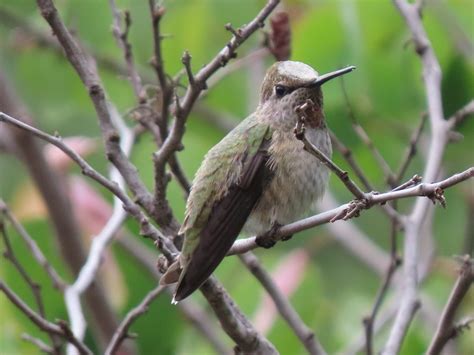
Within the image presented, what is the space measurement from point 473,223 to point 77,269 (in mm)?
2095

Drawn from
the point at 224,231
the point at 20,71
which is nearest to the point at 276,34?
the point at 224,231

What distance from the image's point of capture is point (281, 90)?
11.7 ft

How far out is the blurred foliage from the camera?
15.9ft

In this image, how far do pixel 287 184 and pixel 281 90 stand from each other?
1.23ft

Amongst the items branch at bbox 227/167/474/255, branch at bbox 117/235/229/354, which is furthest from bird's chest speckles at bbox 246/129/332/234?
branch at bbox 117/235/229/354

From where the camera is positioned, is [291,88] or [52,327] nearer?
[52,327]

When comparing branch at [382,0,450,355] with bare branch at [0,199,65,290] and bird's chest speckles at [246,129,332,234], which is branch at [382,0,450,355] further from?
bare branch at [0,199,65,290]

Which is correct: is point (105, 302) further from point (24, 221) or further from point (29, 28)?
point (29, 28)

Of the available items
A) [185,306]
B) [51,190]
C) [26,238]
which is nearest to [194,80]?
[26,238]

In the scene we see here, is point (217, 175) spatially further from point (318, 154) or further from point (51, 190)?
Result: point (51, 190)

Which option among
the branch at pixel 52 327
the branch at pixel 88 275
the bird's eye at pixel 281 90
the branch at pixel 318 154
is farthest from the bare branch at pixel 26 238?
the branch at pixel 318 154

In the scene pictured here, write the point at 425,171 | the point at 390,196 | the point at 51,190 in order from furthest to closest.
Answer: the point at 51,190
the point at 425,171
the point at 390,196

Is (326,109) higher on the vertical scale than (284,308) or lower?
higher

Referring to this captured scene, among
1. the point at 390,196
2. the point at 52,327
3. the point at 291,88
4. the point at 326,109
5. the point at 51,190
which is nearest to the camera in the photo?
the point at 390,196
